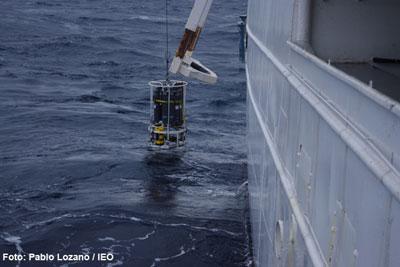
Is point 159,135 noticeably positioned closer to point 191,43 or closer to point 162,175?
point 162,175

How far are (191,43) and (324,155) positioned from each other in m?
11.1

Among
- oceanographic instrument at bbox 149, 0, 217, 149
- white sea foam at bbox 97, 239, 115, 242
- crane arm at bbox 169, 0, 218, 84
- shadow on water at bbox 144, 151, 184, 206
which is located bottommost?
white sea foam at bbox 97, 239, 115, 242

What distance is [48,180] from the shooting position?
1485cm

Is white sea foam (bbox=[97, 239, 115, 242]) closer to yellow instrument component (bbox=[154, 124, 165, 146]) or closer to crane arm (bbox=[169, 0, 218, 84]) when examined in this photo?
crane arm (bbox=[169, 0, 218, 84])

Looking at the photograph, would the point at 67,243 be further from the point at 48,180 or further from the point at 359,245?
the point at 359,245

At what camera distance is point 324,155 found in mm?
3986

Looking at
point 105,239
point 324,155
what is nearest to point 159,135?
point 105,239

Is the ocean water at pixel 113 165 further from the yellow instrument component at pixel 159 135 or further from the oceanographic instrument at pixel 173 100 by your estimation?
the oceanographic instrument at pixel 173 100

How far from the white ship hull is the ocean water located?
190 inches

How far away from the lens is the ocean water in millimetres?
11594

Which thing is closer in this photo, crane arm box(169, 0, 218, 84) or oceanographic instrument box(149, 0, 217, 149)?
crane arm box(169, 0, 218, 84)

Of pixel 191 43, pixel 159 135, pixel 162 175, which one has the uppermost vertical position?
pixel 191 43

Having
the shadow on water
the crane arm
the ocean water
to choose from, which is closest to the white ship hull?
the ocean water

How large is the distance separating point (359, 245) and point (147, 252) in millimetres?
8191
